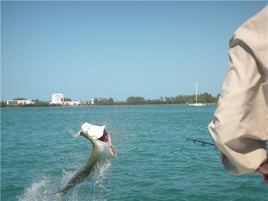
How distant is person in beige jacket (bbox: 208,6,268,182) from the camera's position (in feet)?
6.24


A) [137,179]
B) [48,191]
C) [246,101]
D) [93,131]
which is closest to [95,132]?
[93,131]

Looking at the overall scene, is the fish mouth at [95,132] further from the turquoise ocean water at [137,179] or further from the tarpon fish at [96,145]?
the turquoise ocean water at [137,179]

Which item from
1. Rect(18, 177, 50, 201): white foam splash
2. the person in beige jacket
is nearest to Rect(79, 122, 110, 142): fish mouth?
the person in beige jacket

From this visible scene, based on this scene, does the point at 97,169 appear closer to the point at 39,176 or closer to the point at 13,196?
the point at 13,196

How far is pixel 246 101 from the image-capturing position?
1933mm

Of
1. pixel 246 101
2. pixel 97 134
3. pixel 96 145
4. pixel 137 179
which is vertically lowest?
pixel 137 179

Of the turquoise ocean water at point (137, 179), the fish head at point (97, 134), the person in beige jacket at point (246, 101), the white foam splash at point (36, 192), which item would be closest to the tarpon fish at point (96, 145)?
the fish head at point (97, 134)

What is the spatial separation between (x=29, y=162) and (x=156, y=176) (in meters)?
8.73

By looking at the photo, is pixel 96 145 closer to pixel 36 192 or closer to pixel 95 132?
pixel 95 132

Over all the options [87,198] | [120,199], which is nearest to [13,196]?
[87,198]

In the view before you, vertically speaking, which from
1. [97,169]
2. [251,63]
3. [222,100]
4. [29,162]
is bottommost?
[29,162]

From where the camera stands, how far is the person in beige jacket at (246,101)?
190 centimetres

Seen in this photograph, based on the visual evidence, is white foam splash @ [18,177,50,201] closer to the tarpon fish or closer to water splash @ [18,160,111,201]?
water splash @ [18,160,111,201]

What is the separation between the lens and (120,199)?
35.9 feet
